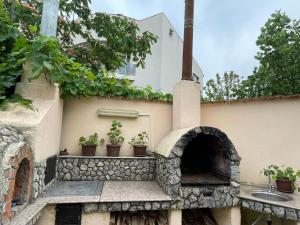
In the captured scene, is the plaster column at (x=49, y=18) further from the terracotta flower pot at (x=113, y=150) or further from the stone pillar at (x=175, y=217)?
the stone pillar at (x=175, y=217)

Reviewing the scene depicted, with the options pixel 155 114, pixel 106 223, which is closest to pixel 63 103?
pixel 155 114

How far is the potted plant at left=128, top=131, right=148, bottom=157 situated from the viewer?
19.5 ft

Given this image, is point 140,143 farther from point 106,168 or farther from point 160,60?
point 160,60

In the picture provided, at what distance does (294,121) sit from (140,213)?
476cm

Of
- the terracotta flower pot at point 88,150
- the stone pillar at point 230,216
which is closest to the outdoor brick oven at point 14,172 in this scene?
the terracotta flower pot at point 88,150

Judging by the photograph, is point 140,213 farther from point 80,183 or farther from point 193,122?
point 193,122

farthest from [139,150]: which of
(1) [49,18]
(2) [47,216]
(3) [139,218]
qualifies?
(1) [49,18]

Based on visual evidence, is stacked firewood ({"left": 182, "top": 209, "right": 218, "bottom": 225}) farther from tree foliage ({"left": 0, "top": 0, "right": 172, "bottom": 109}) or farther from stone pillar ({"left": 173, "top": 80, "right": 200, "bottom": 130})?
tree foliage ({"left": 0, "top": 0, "right": 172, "bottom": 109})

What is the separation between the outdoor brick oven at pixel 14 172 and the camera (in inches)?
106

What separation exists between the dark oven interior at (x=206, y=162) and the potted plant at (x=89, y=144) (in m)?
2.69

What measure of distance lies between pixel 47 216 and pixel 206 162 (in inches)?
176

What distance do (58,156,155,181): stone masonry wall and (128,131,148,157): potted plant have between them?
0.20 metres

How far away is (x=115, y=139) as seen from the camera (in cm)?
596

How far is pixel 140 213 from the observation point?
4723 millimetres
